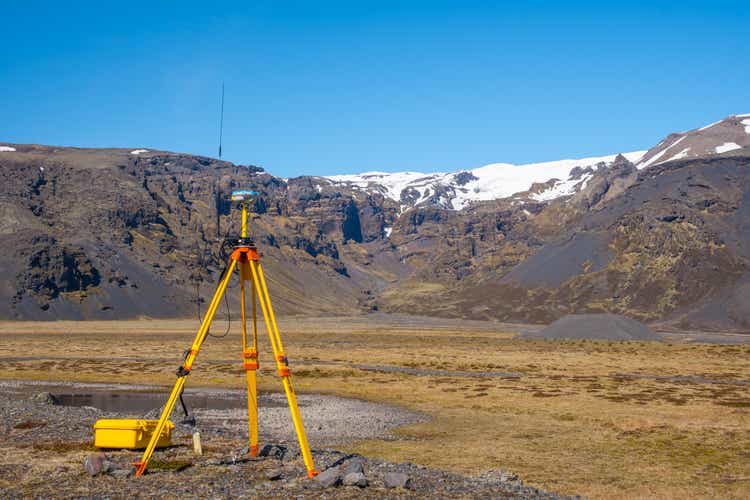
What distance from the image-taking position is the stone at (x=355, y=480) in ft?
58.6

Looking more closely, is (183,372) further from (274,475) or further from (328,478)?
(328,478)

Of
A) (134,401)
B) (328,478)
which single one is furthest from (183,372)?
(134,401)

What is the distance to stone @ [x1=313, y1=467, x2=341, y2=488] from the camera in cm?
1780

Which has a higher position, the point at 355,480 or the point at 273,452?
the point at 355,480

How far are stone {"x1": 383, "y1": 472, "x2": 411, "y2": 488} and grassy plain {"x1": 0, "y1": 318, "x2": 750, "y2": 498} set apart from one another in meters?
5.27

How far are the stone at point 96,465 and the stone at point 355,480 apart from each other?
6.21 m

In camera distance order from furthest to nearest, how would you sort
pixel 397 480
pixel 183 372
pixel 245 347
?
1. pixel 245 347
2. pixel 183 372
3. pixel 397 480

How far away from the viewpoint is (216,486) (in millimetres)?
18078

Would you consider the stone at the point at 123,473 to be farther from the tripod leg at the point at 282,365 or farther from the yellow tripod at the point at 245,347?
the tripod leg at the point at 282,365

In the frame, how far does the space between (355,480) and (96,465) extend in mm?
6713

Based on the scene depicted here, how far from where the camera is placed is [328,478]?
1794cm

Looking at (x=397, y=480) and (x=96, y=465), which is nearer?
(x=397, y=480)

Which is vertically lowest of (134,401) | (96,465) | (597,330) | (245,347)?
(597,330)

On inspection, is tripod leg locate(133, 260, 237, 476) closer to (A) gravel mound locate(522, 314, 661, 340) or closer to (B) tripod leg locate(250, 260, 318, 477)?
(B) tripod leg locate(250, 260, 318, 477)
